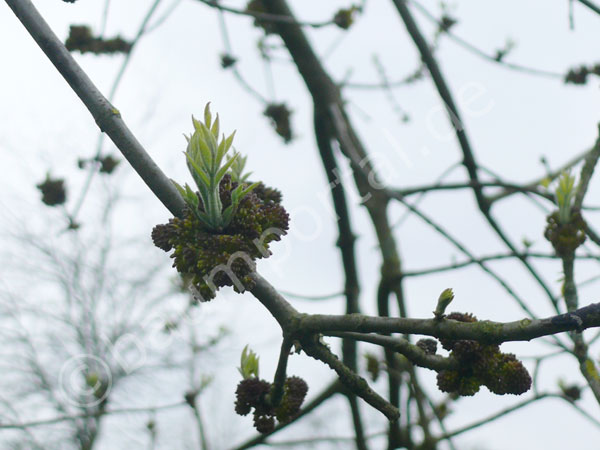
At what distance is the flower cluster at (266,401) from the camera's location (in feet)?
4.19

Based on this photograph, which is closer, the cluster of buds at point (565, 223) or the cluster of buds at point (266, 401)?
the cluster of buds at point (266, 401)

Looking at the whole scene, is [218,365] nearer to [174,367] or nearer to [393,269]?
[174,367]

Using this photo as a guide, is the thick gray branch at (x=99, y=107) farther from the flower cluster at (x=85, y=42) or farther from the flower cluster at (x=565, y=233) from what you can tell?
the flower cluster at (x=85, y=42)

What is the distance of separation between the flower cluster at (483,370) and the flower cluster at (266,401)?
1.08ft

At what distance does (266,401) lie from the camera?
50.4 inches

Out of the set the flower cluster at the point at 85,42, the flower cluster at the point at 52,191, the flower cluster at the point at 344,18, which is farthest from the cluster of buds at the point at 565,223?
the flower cluster at the point at 344,18

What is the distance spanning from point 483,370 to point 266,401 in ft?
1.51

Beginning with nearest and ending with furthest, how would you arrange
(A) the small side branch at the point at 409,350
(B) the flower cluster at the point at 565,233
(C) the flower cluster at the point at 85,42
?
1. (A) the small side branch at the point at 409,350
2. (B) the flower cluster at the point at 565,233
3. (C) the flower cluster at the point at 85,42

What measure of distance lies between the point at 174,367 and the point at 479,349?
14.4 m

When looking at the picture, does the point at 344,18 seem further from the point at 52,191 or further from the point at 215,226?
the point at 215,226

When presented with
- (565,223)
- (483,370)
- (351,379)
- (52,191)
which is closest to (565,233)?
(565,223)

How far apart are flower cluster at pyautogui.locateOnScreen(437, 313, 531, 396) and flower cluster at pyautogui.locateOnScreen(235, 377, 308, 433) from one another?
0.33m

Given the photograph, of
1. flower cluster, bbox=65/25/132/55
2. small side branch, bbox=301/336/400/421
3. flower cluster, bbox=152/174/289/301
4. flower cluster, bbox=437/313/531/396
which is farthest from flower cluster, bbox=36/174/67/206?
flower cluster, bbox=437/313/531/396

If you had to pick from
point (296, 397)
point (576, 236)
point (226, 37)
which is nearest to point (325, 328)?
point (296, 397)
